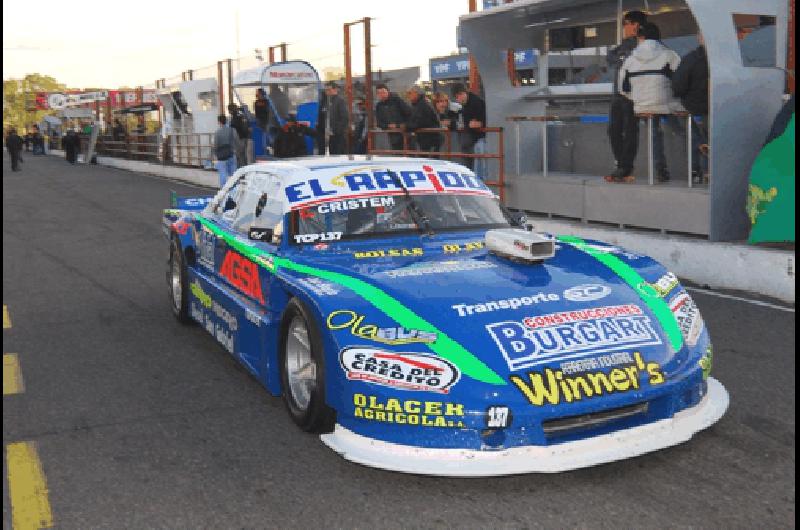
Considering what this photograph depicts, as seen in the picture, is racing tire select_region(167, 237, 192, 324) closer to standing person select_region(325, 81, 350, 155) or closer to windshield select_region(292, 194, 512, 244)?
windshield select_region(292, 194, 512, 244)

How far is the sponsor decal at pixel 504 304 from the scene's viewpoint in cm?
421

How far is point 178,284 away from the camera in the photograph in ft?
24.4

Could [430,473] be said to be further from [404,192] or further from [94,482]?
[404,192]

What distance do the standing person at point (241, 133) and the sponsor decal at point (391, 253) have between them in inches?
683

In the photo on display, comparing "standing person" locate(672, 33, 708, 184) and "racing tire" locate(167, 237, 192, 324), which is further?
"standing person" locate(672, 33, 708, 184)

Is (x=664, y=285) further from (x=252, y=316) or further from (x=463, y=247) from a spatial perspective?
(x=252, y=316)

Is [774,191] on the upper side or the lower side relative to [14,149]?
lower

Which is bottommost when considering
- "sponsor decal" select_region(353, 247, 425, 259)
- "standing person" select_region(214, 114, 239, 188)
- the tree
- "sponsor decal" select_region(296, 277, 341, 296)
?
"sponsor decal" select_region(296, 277, 341, 296)

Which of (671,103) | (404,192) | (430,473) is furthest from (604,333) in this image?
(671,103)

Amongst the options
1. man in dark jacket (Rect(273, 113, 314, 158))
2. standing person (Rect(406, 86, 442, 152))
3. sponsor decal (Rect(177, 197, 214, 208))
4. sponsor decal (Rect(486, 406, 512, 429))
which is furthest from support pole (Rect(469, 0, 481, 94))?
sponsor decal (Rect(486, 406, 512, 429))

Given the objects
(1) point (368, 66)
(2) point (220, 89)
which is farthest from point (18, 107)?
(1) point (368, 66)

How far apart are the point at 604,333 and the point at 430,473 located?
3.34 feet

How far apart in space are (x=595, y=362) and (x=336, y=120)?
15.3 meters

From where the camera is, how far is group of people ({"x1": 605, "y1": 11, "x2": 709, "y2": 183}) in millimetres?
9766
